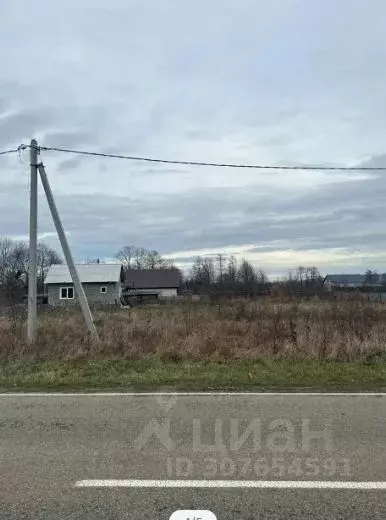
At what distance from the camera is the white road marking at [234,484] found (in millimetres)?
4352

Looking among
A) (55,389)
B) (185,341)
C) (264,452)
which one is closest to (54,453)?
(264,452)

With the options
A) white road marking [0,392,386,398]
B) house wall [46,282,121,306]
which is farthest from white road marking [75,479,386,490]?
house wall [46,282,121,306]

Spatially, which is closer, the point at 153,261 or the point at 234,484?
the point at 234,484

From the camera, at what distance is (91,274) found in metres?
71.1

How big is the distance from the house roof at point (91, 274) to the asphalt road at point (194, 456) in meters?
62.8

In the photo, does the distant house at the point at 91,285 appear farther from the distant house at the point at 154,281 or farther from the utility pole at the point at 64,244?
the utility pole at the point at 64,244

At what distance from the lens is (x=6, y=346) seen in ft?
43.3

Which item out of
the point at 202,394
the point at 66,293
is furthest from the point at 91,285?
the point at 202,394

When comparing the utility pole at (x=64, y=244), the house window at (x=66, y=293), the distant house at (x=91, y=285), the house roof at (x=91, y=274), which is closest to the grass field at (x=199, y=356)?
the utility pole at (x=64, y=244)

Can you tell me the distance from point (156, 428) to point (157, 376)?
3.70 meters

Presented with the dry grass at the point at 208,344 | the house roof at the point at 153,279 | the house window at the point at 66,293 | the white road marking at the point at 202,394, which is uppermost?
the house roof at the point at 153,279

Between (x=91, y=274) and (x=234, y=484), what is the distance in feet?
223

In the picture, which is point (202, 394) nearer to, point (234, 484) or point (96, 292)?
point (234, 484)

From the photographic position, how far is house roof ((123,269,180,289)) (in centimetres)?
9744
